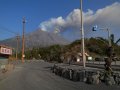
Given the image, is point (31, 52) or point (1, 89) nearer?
point (1, 89)

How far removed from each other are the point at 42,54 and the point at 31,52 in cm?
936

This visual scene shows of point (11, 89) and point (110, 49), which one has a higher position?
point (110, 49)

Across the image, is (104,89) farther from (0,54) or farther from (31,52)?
(31,52)

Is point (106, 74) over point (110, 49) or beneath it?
beneath

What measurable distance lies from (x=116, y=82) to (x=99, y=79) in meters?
2.19

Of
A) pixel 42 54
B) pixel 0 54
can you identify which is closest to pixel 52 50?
pixel 42 54

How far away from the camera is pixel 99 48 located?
13525 cm

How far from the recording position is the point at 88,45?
466ft

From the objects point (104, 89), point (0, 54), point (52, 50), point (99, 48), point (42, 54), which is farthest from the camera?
point (42, 54)

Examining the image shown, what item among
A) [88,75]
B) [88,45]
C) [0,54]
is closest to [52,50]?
[88,45]

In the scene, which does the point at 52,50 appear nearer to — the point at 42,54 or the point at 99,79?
the point at 42,54

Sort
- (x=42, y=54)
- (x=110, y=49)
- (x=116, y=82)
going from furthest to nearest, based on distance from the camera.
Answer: (x=42, y=54)
(x=110, y=49)
(x=116, y=82)

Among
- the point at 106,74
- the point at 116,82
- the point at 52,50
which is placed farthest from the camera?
the point at 52,50

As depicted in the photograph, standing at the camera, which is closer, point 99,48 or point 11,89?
point 11,89
